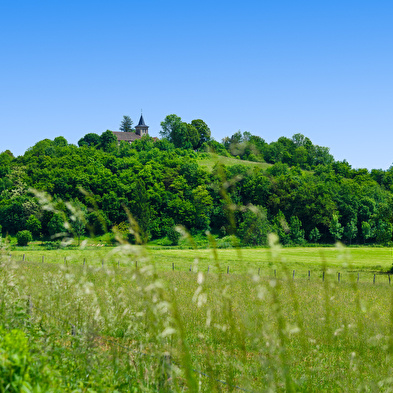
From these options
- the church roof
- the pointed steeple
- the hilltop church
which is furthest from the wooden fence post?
the pointed steeple

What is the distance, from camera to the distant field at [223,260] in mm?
1752

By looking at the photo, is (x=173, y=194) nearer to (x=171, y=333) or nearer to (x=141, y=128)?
(x=141, y=128)

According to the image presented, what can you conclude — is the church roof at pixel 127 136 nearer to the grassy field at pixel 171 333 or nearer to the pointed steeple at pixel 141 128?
the pointed steeple at pixel 141 128

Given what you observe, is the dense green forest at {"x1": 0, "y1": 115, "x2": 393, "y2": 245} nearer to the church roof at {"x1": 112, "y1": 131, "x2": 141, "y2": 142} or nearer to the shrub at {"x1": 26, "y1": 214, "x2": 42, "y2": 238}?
the shrub at {"x1": 26, "y1": 214, "x2": 42, "y2": 238}

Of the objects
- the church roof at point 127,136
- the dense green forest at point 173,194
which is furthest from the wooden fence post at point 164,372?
the church roof at point 127,136

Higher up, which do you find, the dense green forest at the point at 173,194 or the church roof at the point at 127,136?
the church roof at the point at 127,136

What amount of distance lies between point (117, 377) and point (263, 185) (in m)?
71.8

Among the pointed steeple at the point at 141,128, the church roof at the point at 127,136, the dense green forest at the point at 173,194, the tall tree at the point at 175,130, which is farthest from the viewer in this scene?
the pointed steeple at the point at 141,128

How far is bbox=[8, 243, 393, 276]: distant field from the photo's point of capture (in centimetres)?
175

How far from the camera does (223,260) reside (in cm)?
3148

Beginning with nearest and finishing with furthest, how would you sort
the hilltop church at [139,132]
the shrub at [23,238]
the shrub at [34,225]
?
1. the shrub at [23,238]
2. the shrub at [34,225]
3. the hilltop church at [139,132]

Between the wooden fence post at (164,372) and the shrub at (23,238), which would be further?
the shrub at (23,238)

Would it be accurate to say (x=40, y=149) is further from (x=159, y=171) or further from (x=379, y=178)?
(x=379, y=178)

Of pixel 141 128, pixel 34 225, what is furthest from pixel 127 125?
pixel 34 225
